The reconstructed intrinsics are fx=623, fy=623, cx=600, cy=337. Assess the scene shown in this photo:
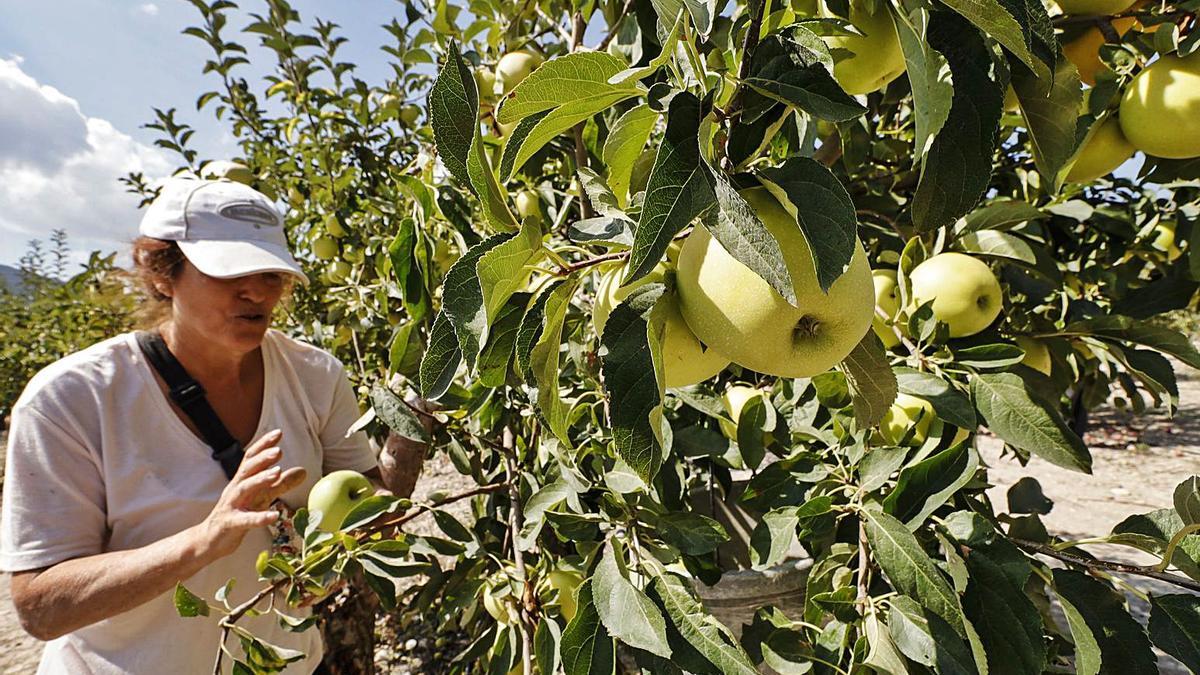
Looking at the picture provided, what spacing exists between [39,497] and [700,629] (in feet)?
5.28

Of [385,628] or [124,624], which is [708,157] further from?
[385,628]

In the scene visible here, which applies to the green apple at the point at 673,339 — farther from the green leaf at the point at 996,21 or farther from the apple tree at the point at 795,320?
the green leaf at the point at 996,21

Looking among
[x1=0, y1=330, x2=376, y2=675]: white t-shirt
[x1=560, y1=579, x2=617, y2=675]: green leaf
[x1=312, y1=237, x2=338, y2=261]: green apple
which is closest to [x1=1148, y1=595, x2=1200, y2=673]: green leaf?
[x1=560, y1=579, x2=617, y2=675]: green leaf

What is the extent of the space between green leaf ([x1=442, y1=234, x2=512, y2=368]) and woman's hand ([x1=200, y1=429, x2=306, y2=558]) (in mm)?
1040

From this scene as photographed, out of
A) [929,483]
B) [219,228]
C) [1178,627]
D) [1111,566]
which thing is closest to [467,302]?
[929,483]

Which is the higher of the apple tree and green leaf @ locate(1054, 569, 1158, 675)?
the apple tree

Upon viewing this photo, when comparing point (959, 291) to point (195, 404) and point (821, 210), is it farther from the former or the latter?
point (195, 404)

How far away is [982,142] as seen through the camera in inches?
21.4

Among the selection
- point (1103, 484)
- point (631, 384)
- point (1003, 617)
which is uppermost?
point (631, 384)

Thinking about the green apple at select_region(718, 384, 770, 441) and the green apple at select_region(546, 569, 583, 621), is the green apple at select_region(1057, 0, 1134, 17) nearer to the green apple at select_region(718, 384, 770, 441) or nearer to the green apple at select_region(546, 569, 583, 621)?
the green apple at select_region(718, 384, 770, 441)

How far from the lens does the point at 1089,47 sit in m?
0.99

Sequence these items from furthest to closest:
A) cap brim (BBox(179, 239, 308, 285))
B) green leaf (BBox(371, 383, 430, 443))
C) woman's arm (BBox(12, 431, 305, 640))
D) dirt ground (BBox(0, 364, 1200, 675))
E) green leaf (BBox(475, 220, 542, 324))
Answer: dirt ground (BBox(0, 364, 1200, 675)) → cap brim (BBox(179, 239, 308, 285)) → woman's arm (BBox(12, 431, 305, 640)) → green leaf (BBox(371, 383, 430, 443)) → green leaf (BBox(475, 220, 542, 324))

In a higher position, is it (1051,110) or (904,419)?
(1051,110)

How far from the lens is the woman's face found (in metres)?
1.78
